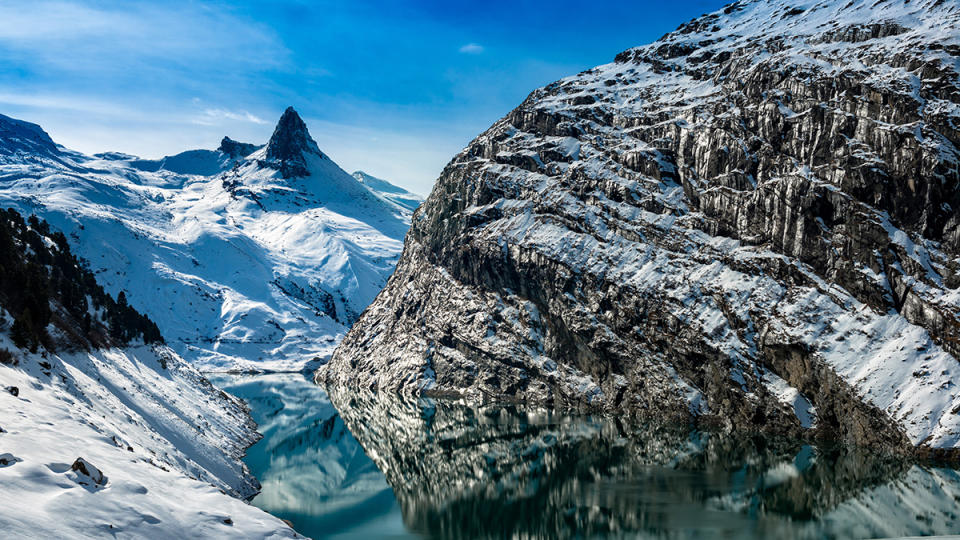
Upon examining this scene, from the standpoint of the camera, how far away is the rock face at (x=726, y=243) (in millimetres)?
87312

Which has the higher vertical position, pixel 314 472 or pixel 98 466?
pixel 98 466

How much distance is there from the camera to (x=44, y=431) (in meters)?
27.9

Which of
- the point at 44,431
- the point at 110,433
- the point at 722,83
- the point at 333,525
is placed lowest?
the point at 333,525

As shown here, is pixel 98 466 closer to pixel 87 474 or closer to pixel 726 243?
pixel 87 474

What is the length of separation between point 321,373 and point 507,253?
81.0 metres

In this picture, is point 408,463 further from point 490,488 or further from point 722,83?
point 722,83

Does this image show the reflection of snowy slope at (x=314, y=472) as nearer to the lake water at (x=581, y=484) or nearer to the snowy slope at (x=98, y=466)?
the lake water at (x=581, y=484)

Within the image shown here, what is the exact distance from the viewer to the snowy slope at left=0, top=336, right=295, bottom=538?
20.9 m

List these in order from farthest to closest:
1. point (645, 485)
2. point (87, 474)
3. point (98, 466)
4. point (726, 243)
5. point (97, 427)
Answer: point (726, 243) → point (645, 485) → point (97, 427) → point (98, 466) → point (87, 474)

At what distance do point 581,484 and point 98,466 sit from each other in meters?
48.8

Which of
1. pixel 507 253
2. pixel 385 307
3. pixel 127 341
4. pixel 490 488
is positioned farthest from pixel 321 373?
pixel 490 488

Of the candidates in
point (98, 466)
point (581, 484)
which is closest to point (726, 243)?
point (581, 484)

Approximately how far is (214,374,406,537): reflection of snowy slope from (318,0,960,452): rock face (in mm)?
33047

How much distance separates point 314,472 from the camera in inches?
3022
